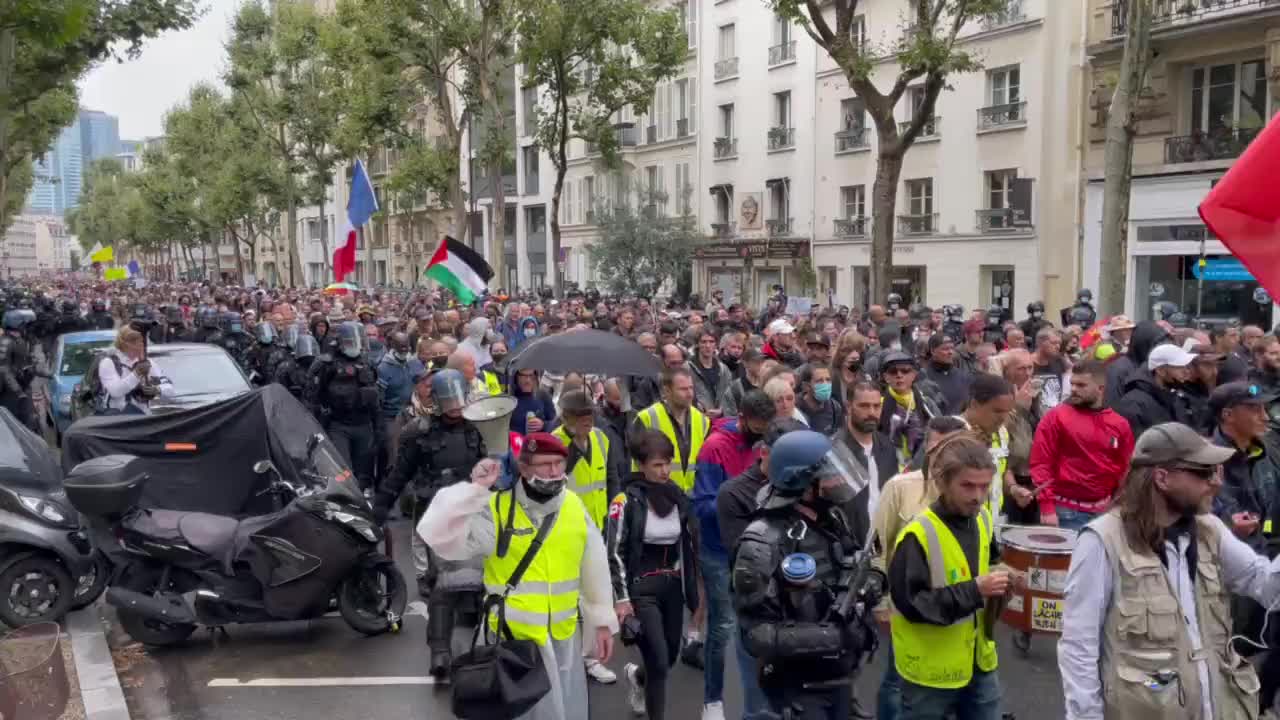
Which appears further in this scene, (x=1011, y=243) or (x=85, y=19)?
(x=1011, y=243)

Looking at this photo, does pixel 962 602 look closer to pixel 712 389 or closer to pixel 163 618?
pixel 163 618

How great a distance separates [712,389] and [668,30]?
Result: 23.0 m

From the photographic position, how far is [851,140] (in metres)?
33.9

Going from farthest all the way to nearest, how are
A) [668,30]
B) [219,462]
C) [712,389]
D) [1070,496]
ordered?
[668,30]
[712,389]
[219,462]
[1070,496]

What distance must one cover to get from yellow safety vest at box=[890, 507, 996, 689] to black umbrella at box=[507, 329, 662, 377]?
4.14m

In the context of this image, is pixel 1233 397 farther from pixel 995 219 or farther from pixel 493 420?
pixel 995 219

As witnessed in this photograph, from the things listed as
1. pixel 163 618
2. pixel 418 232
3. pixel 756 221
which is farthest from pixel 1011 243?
pixel 418 232

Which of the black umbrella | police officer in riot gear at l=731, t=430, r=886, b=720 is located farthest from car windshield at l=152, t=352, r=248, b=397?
police officer in riot gear at l=731, t=430, r=886, b=720

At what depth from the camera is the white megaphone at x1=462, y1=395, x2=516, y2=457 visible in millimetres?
5125

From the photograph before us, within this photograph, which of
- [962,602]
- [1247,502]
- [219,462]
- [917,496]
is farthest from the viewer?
[219,462]

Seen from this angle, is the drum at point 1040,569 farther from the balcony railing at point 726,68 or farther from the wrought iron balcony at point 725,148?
the balcony railing at point 726,68

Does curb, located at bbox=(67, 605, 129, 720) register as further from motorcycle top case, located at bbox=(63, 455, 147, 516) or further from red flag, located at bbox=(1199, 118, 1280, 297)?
red flag, located at bbox=(1199, 118, 1280, 297)

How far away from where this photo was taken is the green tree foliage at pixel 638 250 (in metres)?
34.3

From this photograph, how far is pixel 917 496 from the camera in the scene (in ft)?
16.0
